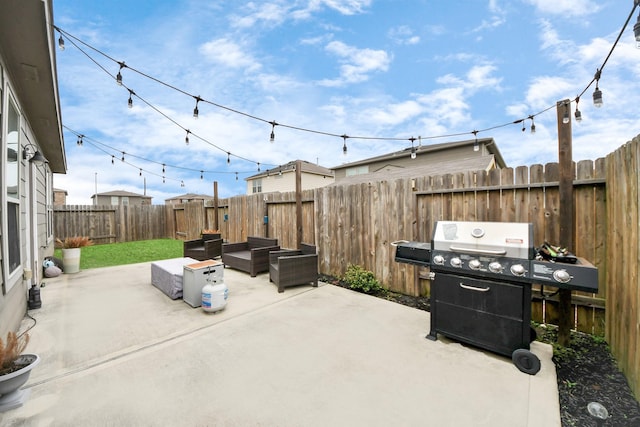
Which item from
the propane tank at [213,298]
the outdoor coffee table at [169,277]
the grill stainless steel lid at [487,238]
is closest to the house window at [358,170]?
the outdoor coffee table at [169,277]

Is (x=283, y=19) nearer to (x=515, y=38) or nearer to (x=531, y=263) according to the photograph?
(x=515, y=38)

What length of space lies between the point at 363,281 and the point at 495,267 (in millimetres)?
2472

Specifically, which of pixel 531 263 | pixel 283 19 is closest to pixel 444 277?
pixel 531 263

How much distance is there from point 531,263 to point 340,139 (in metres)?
4.53

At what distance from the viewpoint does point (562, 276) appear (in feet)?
6.56

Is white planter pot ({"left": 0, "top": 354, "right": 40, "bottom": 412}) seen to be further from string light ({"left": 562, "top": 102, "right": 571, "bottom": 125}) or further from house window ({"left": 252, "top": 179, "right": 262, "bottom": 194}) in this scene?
house window ({"left": 252, "top": 179, "right": 262, "bottom": 194})

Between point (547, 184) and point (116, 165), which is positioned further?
point (116, 165)

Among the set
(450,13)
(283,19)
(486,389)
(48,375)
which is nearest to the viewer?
(486,389)

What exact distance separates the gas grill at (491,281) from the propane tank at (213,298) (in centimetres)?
272

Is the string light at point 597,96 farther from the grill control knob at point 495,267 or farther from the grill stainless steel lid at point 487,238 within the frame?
the grill control knob at point 495,267

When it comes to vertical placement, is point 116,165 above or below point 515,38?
below

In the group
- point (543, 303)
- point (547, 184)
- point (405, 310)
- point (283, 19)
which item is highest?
point (283, 19)

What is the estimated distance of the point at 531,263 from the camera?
7.09 feet

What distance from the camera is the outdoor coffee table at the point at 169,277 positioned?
408cm
